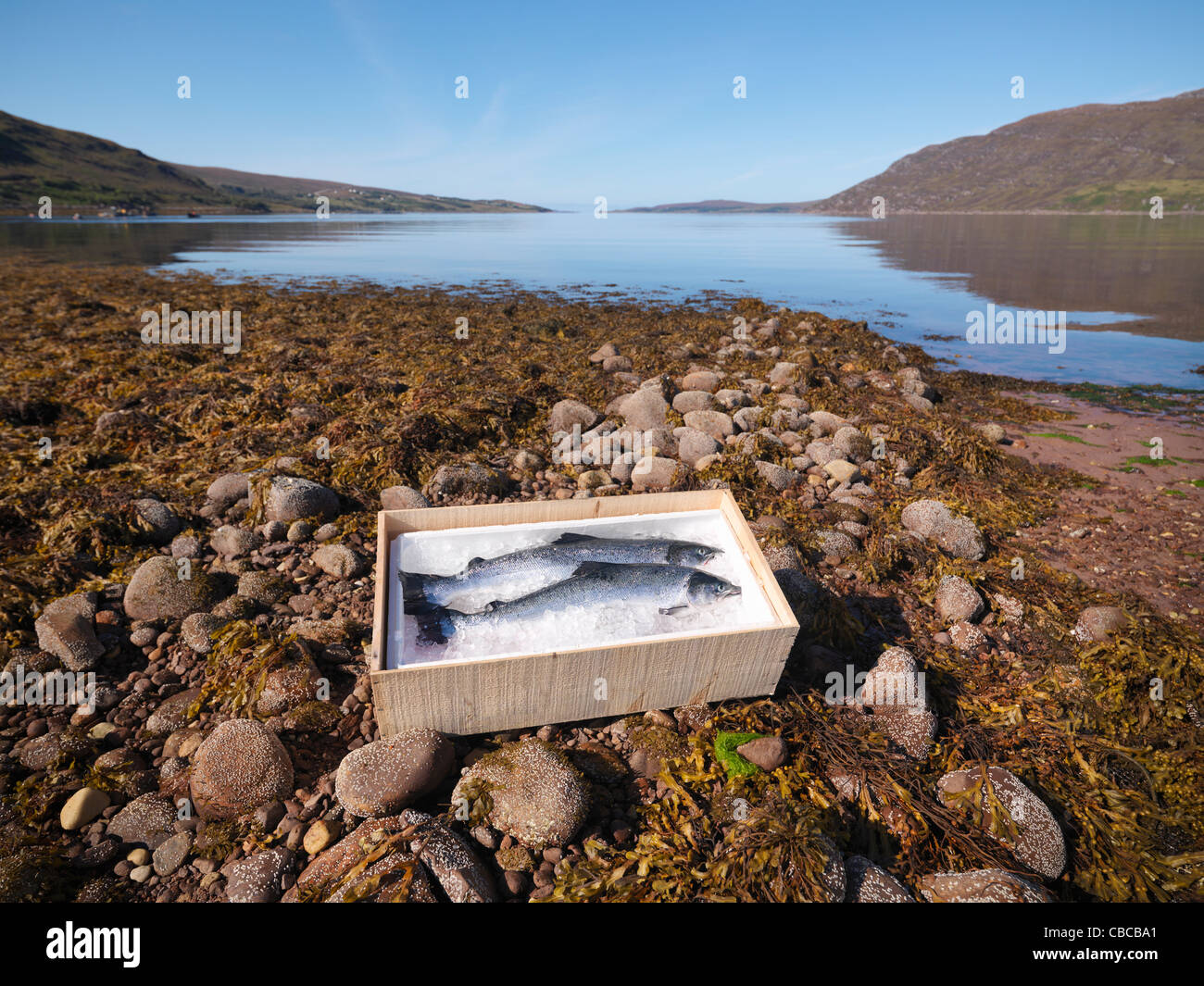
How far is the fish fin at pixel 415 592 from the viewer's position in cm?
330

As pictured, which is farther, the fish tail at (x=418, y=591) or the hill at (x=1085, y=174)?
the hill at (x=1085, y=174)

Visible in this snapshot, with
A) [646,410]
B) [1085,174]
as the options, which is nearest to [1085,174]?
[1085,174]

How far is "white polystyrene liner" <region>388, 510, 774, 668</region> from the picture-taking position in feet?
10.2

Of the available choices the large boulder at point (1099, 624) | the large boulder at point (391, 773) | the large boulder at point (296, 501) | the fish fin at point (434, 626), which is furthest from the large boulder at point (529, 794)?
the large boulder at point (1099, 624)

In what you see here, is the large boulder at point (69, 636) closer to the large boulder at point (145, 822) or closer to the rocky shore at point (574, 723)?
the rocky shore at point (574, 723)

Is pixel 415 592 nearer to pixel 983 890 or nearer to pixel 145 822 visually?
pixel 145 822

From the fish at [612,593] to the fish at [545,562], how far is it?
90 millimetres

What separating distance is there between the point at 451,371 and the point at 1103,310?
70.5ft

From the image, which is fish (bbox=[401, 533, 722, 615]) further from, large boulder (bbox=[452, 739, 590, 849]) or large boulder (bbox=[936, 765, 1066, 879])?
large boulder (bbox=[936, 765, 1066, 879])

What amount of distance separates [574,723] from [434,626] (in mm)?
1064

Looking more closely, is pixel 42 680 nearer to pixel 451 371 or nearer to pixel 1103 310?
pixel 451 371

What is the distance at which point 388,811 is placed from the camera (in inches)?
109

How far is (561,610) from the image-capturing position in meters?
3.39
